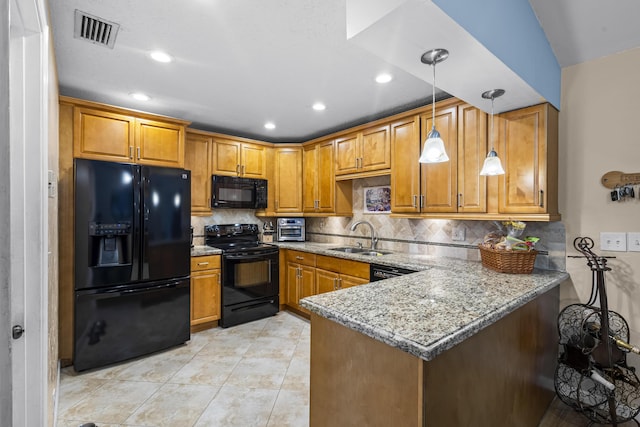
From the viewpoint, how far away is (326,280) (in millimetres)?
3385

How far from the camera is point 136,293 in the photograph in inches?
107

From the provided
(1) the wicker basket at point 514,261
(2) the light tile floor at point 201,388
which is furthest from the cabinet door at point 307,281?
(1) the wicker basket at point 514,261

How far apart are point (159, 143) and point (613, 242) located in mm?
3791

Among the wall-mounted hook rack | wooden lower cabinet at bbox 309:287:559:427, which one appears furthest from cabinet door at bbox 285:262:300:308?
the wall-mounted hook rack

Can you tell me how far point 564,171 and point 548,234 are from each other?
467 mm

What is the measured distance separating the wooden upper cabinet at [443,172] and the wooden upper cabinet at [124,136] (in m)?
2.45

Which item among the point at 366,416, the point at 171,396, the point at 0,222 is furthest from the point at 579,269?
the point at 171,396

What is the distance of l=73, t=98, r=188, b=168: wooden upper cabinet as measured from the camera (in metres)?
2.66

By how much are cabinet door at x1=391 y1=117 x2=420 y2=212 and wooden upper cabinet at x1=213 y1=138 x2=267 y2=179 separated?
1848 mm

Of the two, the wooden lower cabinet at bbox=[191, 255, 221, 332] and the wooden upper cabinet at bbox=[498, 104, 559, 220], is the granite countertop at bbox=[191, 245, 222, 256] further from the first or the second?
the wooden upper cabinet at bbox=[498, 104, 559, 220]

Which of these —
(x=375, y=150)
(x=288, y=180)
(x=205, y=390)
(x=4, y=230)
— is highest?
(x=375, y=150)

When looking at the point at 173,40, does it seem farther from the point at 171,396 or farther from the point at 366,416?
the point at 171,396

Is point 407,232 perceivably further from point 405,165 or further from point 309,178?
point 309,178

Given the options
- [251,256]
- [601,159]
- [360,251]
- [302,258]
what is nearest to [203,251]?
[251,256]
